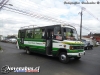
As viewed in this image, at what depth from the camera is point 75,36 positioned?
9797 mm

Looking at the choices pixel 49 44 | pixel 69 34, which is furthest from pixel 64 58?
pixel 49 44

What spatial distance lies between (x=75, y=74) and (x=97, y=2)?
35.5 feet

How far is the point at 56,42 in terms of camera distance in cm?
956

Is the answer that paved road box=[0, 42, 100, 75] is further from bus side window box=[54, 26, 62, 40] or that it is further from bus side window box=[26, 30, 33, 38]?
bus side window box=[26, 30, 33, 38]

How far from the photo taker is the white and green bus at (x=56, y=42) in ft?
28.9

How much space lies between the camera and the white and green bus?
8.81m

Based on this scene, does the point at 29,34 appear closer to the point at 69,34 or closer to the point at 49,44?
the point at 49,44

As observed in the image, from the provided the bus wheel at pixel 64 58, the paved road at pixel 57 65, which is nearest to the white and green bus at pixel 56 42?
the bus wheel at pixel 64 58

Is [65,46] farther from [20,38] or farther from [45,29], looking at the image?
[20,38]

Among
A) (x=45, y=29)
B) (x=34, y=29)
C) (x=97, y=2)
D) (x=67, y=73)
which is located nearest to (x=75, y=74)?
(x=67, y=73)

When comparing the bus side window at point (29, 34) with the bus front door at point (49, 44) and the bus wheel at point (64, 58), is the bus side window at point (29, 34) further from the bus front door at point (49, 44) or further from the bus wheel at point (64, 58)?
the bus wheel at point (64, 58)

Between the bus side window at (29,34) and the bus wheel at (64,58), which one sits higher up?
the bus side window at (29,34)

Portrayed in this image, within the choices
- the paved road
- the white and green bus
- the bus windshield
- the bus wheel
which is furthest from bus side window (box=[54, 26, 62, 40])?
the paved road

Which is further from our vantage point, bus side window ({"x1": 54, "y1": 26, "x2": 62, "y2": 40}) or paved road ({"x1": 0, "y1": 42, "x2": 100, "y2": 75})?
bus side window ({"x1": 54, "y1": 26, "x2": 62, "y2": 40})
